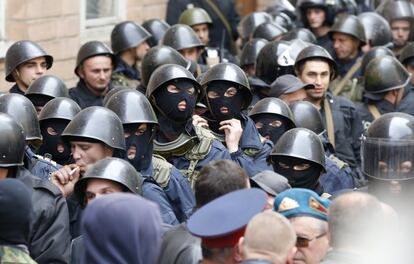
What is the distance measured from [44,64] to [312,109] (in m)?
2.36

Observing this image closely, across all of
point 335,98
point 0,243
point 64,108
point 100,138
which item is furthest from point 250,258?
point 335,98

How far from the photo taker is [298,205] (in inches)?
240

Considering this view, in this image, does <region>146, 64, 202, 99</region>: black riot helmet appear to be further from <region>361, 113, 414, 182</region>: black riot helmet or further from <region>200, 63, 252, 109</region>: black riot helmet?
<region>361, 113, 414, 182</region>: black riot helmet

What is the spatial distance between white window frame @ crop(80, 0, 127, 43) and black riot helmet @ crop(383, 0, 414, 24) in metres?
3.24

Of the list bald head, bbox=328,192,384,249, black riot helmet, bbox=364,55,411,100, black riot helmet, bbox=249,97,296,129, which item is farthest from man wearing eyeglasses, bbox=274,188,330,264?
black riot helmet, bbox=364,55,411,100

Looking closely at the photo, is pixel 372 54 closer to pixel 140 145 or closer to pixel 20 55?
pixel 20 55

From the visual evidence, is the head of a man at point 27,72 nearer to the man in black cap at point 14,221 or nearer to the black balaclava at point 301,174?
the black balaclava at point 301,174

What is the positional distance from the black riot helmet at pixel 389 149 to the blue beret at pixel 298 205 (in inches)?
72.0

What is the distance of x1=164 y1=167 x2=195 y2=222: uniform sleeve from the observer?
793 cm

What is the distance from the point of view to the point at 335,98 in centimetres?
1138

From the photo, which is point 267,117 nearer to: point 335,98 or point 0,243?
point 335,98

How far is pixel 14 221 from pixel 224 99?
4300mm

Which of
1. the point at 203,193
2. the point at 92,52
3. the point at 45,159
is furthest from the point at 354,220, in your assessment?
the point at 92,52

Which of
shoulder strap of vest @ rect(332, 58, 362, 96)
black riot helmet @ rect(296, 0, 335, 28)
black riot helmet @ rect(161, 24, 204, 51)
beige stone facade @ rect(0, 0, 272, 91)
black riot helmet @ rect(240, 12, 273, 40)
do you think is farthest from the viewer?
black riot helmet @ rect(296, 0, 335, 28)
